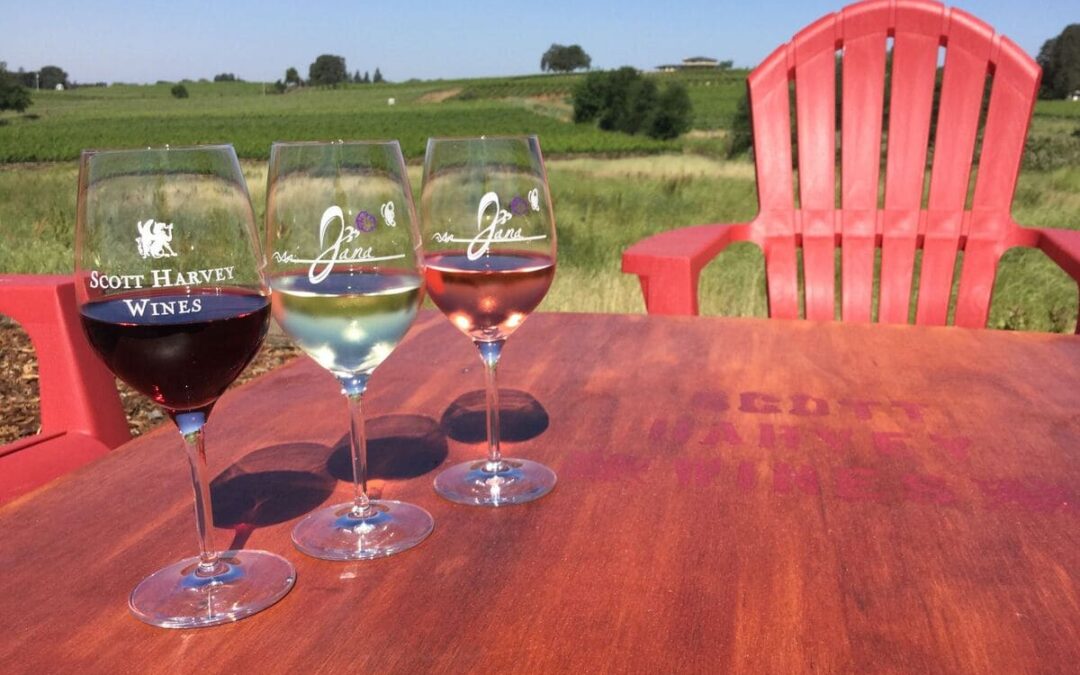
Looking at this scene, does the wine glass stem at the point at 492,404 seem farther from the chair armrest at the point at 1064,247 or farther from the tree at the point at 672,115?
the tree at the point at 672,115

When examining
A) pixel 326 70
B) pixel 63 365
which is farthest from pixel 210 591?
pixel 326 70

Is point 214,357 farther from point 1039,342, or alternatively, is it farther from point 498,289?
point 1039,342

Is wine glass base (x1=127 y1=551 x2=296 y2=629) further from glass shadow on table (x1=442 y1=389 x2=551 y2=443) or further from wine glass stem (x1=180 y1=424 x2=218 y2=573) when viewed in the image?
glass shadow on table (x1=442 y1=389 x2=551 y2=443)

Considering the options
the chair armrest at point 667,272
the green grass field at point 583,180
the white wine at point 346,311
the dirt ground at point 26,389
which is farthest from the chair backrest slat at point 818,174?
the dirt ground at point 26,389

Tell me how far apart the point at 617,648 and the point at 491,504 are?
0.86 ft

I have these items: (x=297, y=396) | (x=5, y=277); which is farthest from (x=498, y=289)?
(x=5, y=277)

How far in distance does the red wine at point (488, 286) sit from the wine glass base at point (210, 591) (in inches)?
11.5

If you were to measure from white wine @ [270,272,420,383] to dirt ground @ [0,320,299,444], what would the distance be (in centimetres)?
353

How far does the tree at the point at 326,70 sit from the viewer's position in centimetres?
5172

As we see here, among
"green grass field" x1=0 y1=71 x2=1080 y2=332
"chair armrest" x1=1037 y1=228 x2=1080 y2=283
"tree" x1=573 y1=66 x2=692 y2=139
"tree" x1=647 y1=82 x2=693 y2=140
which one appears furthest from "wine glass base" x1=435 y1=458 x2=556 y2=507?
"tree" x1=647 y1=82 x2=693 y2=140

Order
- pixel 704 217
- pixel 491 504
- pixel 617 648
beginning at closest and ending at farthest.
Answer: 1. pixel 617 648
2. pixel 491 504
3. pixel 704 217

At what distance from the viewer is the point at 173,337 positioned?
68cm

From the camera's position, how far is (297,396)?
121 cm

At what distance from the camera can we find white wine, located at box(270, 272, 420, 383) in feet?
2.44
